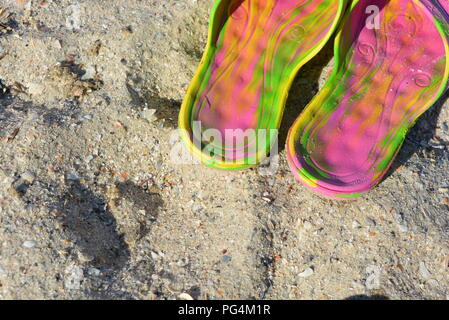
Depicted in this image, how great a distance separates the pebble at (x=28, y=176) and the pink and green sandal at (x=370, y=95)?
0.75 metres

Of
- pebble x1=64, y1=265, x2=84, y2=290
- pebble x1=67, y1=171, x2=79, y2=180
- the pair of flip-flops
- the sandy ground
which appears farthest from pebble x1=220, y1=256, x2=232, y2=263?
pebble x1=67, y1=171, x2=79, y2=180

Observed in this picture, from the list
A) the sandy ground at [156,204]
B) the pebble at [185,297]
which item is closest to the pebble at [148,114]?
the sandy ground at [156,204]

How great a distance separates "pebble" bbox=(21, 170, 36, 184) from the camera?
5.26 ft

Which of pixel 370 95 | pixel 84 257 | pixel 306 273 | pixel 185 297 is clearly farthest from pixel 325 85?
pixel 84 257

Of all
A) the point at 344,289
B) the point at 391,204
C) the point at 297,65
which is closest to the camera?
the point at 344,289

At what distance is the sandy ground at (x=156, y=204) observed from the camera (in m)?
1.52

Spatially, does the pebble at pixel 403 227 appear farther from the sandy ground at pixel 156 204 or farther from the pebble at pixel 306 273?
the pebble at pixel 306 273

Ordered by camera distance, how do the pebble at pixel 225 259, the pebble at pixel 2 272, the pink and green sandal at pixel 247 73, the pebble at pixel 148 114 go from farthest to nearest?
the pebble at pixel 148 114
the pink and green sandal at pixel 247 73
the pebble at pixel 225 259
the pebble at pixel 2 272

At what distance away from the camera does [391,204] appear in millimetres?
1658

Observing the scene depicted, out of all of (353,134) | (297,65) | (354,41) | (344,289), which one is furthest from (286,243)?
(354,41)

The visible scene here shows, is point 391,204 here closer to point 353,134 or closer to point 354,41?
point 353,134

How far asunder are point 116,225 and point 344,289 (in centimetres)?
67

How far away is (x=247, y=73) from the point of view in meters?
1.82

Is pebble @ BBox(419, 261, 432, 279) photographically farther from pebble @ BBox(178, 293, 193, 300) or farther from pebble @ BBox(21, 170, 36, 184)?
pebble @ BBox(21, 170, 36, 184)
